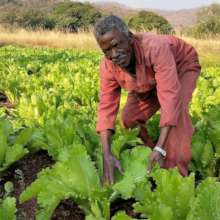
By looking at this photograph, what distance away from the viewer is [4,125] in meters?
4.57

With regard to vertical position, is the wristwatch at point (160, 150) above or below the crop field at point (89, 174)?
above

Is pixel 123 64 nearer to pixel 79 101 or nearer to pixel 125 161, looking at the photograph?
pixel 125 161

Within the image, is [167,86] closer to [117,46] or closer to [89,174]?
[117,46]

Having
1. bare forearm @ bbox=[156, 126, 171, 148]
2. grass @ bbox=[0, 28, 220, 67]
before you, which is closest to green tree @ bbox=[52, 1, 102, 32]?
grass @ bbox=[0, 28, 220, 67]

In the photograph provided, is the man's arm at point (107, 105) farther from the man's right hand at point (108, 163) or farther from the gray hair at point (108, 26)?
the gray hair at point (108, 26)

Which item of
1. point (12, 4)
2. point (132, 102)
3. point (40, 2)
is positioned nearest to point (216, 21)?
point (132, 102)

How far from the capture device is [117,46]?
10.6 ft

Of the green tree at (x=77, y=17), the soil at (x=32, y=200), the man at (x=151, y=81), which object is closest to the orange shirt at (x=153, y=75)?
the man at (x=151, y=81)

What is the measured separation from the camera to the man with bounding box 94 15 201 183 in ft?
10.7

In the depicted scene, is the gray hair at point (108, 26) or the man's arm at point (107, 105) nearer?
the gray hair at point (108, 26)

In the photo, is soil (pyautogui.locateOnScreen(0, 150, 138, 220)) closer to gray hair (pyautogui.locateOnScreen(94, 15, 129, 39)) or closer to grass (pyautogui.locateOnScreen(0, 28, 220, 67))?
gray hair (pyautogui.locateOnScreen(94, 15, 129, 39))

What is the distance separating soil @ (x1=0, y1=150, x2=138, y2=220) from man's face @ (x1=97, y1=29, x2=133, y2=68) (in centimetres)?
97

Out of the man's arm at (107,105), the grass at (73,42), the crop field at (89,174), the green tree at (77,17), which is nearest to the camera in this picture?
the crop field at (89,174)

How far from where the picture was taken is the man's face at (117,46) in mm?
3199
